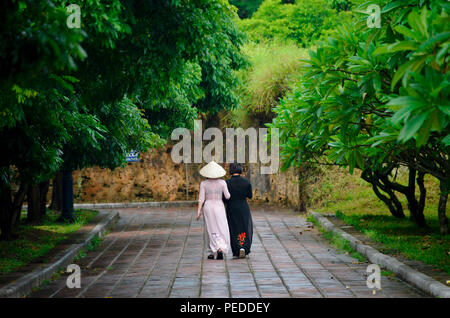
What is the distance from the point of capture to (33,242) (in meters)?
14.1

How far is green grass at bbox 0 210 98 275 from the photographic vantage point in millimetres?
11371

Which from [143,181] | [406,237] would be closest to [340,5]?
[143,181]

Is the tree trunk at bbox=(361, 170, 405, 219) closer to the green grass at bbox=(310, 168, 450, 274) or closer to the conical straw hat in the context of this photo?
the green grass at bbox=(310, 168, 450, 274)

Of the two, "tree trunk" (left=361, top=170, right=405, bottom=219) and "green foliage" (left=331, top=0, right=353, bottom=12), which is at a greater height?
"green foliage" (left=331, top=0, right=353, bottom=12)

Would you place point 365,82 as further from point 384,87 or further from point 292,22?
point 292,22

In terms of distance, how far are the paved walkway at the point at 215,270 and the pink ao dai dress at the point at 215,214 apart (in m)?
0.36

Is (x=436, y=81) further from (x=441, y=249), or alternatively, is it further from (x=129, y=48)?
(x=441, y=249)
